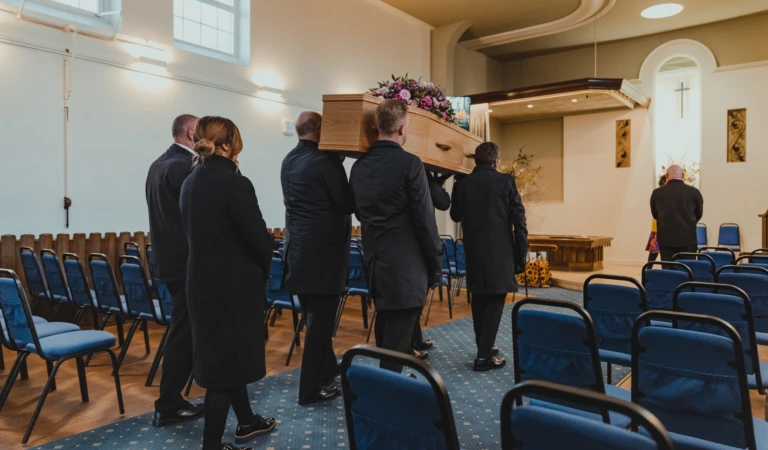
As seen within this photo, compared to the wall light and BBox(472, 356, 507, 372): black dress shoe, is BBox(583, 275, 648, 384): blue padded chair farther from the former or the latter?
the wall light

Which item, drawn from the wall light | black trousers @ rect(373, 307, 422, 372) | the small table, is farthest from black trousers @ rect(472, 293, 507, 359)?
the small table

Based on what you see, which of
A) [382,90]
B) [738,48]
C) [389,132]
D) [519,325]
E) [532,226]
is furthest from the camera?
[532,226]

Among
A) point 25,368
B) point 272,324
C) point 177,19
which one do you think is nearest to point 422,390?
point 25,368

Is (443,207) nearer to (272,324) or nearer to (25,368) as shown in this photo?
(272,324)

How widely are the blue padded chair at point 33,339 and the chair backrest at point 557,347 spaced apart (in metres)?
2.20

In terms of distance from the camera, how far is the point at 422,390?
1.25 meters

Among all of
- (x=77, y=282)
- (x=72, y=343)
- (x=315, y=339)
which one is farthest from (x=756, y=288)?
(x=77, y=282)

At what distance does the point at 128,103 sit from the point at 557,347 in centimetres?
582

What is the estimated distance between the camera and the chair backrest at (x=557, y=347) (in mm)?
2035

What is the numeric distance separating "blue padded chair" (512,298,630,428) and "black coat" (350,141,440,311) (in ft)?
2.30

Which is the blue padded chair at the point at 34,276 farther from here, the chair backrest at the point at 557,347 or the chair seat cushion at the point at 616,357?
the chair seat cushion at the point at 616,357

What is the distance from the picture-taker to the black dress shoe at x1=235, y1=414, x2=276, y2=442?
258 centimetres

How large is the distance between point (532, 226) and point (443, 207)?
1033 centimetres

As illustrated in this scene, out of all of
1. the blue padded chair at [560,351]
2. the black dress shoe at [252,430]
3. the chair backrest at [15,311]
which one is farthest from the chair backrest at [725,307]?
the chair backrest at [15,311]
